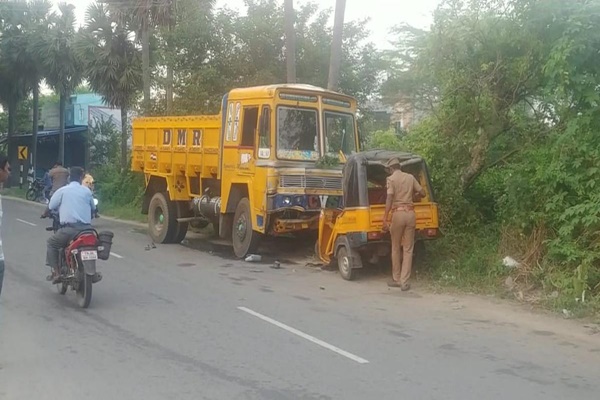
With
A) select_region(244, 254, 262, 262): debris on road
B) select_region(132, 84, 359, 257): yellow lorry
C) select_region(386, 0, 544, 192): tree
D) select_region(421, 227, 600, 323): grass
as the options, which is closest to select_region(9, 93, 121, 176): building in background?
select_region(132, 84, 359, 257): yellow lorry

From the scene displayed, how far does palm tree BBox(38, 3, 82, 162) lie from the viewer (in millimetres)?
37750

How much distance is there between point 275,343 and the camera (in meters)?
8.16

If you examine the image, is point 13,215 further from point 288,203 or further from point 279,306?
point 279,306

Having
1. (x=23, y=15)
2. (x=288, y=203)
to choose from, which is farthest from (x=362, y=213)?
(x=23, y=15)

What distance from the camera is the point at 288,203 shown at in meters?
13.8

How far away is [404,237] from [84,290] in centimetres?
477

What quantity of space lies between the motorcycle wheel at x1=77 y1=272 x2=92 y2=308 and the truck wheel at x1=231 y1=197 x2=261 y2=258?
200 inches

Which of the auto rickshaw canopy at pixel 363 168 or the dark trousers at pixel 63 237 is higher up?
the auto rickshaw canopy at pixel 363 168

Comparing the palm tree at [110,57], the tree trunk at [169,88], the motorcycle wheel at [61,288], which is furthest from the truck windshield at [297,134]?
the palm tree at [110,57]

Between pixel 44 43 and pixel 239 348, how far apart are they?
33608mm

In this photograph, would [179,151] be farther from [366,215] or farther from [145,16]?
[145,16]

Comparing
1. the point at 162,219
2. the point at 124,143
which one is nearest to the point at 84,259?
the point at 162,219

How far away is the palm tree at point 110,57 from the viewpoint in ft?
96.3

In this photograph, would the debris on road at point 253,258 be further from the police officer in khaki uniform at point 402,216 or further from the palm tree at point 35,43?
the palm tree at point 35,43
